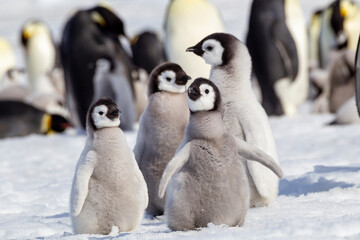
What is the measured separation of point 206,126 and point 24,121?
7.99 metres

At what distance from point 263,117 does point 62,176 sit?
2196 mm

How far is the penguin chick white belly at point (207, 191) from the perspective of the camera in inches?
135

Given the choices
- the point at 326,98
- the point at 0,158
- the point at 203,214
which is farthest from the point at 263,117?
the point at 326,98

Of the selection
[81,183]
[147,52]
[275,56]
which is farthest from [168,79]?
[147,52]

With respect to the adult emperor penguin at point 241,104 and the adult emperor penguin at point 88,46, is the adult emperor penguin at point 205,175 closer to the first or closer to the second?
the adult emperor penguin at point 241,104

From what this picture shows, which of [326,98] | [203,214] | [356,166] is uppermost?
[203,214]

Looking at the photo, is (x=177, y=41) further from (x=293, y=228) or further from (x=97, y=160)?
(x=293, y=228)

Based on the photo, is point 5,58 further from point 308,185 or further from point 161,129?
point 161,129

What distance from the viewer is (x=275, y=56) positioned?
1187 centimetres

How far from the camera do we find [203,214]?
3.43m

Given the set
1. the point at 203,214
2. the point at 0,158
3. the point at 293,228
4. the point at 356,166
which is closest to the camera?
the point at 293,228

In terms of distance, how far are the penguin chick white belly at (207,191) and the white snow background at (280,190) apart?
8 cm

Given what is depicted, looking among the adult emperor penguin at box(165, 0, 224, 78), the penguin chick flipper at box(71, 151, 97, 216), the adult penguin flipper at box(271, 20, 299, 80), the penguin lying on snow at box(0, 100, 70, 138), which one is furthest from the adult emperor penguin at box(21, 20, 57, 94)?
the penguin chick flipper at box(71, 151, 97, 216)

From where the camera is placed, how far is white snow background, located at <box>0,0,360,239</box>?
3.18 meters
